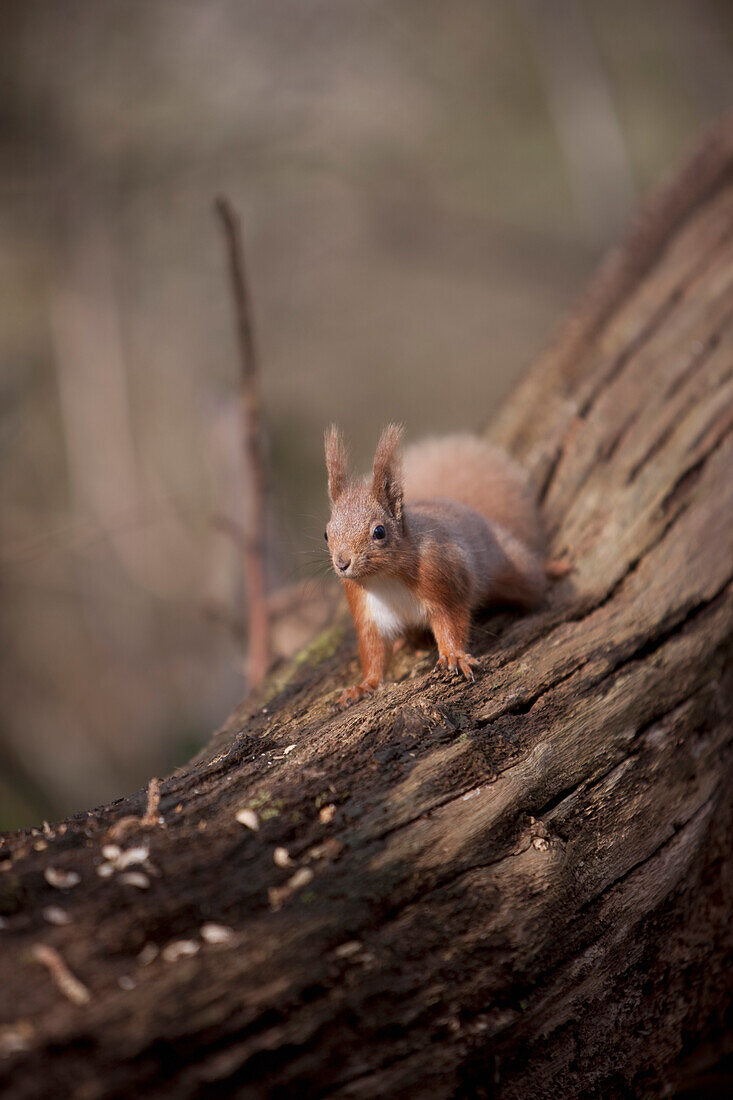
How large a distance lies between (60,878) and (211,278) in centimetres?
862

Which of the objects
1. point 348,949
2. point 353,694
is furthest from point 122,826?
point 353,694

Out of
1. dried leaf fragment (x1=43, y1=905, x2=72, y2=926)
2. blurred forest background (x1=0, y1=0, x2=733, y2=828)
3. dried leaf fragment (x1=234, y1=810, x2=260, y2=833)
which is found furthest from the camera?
blurred forest background (x1=0, y1=0, x2=733, y2=828)

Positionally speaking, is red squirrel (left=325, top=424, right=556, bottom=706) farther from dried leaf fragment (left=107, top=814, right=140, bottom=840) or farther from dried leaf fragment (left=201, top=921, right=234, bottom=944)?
dried leaf fragment (left=201, top=921, right=234, bottom=944)

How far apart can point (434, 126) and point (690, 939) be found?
11607mm

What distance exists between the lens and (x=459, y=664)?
2650 millimetres

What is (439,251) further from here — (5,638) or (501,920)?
(501,920)

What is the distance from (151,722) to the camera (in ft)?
23.4

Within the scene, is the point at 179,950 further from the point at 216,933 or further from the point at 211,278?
the point at 211,278

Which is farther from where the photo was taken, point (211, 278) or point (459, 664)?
point (211, 278)

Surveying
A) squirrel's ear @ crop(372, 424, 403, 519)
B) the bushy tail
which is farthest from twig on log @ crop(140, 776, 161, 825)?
the bushy tail

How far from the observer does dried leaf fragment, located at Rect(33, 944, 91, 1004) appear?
1.52 meters

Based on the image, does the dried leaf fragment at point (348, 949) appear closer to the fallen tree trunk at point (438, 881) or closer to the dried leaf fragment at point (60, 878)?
the fallen tree trunk at point (438, 881)

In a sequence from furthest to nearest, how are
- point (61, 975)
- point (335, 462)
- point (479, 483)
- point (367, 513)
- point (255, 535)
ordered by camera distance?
point (255, 535), point (479, 483), point (335, 462), point (367, 513), point (61, 975)

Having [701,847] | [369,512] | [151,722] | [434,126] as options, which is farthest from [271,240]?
[701,847]
